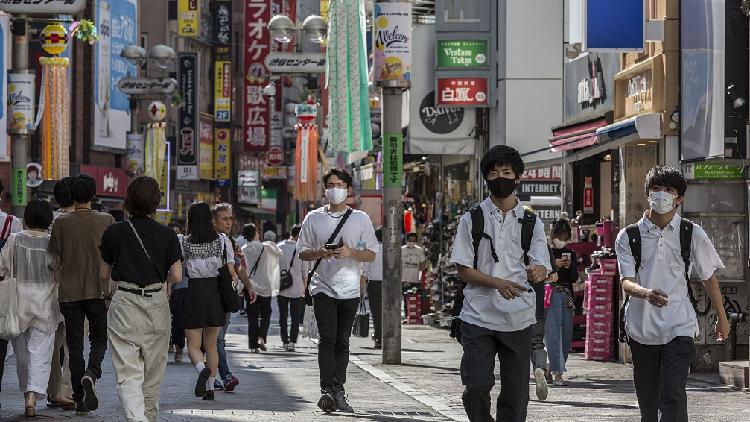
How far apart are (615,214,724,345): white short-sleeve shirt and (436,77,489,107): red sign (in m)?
20.7

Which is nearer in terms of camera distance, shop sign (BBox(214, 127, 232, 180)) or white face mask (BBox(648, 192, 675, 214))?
white face mask (BBox(648, 192, 675, 214))

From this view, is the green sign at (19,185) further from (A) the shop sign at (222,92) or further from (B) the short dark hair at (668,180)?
(A) the shop sign at (222,92)

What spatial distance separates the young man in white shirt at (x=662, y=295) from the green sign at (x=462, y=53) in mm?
20429

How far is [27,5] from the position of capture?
31.0 m

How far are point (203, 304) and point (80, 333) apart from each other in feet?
5.96

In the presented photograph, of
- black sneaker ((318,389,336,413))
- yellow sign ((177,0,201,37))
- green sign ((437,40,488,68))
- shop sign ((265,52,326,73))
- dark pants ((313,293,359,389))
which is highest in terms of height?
yellow sign ((177,0,201,37))

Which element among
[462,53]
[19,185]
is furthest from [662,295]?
[19,185]

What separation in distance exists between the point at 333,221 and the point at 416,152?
698 inches

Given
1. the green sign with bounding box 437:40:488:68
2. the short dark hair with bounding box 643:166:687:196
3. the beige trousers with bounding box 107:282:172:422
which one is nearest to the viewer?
the short dark hair with bounding box 643:166:687:196

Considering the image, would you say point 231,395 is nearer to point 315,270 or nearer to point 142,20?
point 315,270

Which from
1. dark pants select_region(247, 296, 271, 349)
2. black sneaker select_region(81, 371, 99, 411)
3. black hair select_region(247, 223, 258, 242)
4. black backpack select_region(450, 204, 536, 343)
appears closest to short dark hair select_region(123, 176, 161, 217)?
black sneaker select_region(81, 371, 99, 411)

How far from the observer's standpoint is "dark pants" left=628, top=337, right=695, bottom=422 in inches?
380

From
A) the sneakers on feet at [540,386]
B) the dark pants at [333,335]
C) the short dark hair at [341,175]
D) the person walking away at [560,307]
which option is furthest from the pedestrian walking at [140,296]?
the person walking away at [560,307]

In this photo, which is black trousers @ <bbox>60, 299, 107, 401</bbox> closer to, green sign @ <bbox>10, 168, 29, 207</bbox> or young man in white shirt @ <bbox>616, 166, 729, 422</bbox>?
young man in white shirt @ <bbox>616, 166, 729, 422</bbox>
